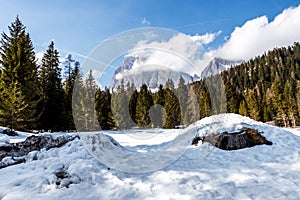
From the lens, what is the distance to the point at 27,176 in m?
4.91

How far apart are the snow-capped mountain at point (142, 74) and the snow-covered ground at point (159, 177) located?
4.45 ft

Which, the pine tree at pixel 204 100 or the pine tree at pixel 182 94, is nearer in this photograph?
the pine tree at pixel 182 94

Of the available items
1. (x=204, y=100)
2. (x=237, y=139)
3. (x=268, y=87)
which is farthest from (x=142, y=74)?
(x=268, y=87)

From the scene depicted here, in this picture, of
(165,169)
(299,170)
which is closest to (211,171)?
(165,169)

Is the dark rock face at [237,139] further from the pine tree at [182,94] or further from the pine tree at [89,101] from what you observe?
the pine tree at [89,101]

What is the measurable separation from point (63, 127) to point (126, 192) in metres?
23.8

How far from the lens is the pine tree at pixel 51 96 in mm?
24828

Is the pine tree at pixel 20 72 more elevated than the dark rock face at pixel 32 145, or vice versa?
the pine tree at pixel 20 72

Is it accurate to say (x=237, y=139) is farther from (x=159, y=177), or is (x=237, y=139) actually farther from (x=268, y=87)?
(x=268, y=87)

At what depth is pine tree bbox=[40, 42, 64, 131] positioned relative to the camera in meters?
24.8

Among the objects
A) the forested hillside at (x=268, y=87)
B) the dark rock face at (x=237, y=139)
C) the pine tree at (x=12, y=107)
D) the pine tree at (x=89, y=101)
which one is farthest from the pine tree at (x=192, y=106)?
the forested hillside at (x=268, y=87)

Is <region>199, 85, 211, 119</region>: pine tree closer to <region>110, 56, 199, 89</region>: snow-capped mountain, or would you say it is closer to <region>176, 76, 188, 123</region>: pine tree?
<region>176, 76, 188, 123</region>: pine tree

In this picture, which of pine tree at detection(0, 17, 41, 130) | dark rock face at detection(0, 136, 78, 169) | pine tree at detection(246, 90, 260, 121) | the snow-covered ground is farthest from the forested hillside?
dark rock face at detection(0, 136, 78, 169)

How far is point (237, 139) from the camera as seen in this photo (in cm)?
882
